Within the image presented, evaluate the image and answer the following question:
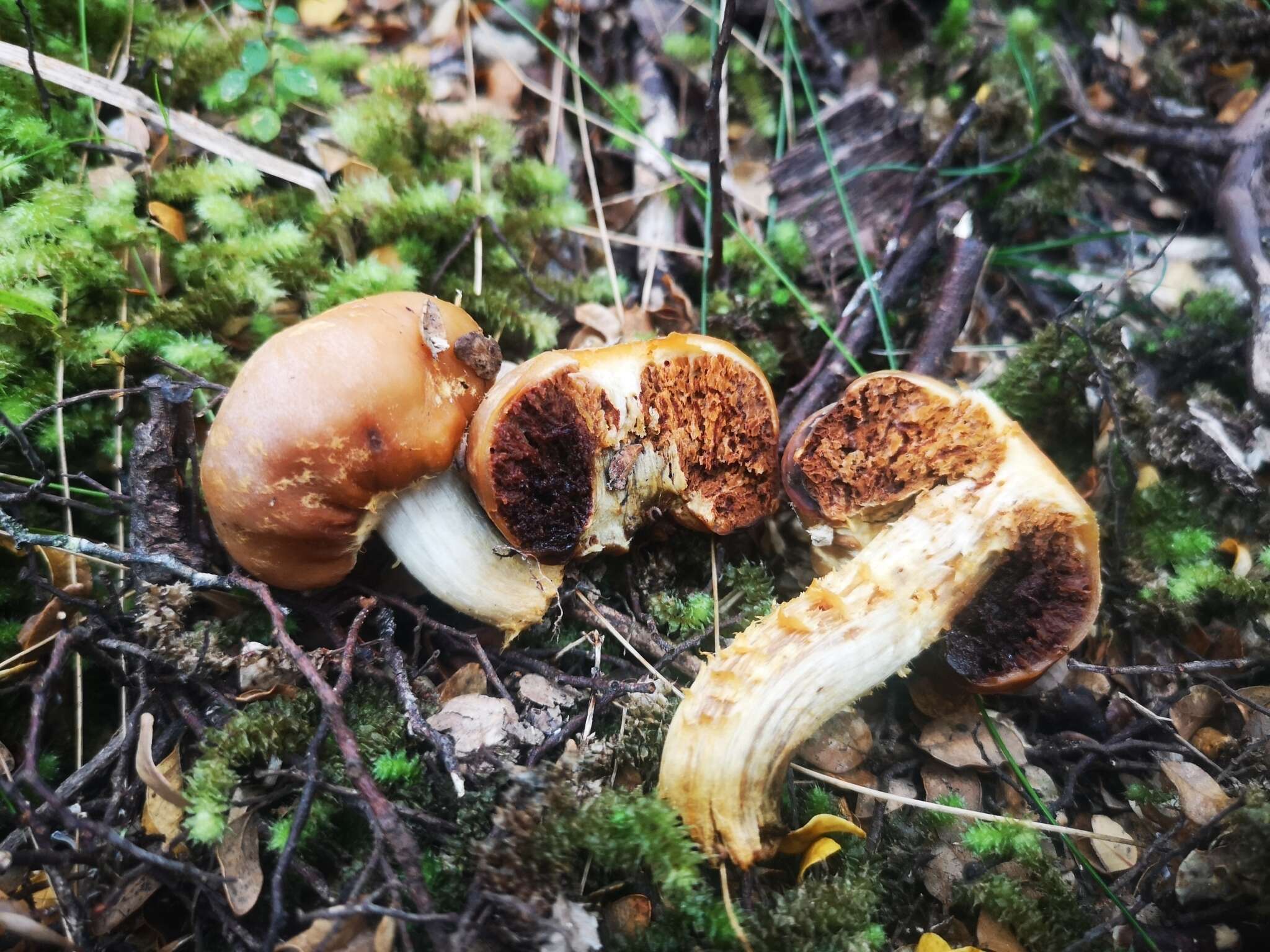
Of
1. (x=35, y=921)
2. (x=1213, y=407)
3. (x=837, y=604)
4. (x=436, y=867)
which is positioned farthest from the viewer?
(x=1213, y=407)

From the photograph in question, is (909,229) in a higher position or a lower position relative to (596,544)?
higher

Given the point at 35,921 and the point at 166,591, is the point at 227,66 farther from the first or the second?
the point at 35,921

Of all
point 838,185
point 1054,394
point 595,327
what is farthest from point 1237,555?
point 595,327

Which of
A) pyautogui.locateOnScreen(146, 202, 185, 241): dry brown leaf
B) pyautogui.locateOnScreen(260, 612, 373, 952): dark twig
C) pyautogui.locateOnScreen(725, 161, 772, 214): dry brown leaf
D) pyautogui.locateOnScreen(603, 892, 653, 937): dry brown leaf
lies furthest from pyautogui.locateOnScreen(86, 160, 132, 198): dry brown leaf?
pyautogui.locateOnScreen(603, 892, 653, 937): dry brown leaf

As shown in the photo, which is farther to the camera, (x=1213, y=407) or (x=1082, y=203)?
(x=1082, y=203)

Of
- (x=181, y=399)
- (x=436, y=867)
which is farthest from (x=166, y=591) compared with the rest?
(x=436, y=867)

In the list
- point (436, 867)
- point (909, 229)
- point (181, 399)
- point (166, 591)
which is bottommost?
point (436, 867)

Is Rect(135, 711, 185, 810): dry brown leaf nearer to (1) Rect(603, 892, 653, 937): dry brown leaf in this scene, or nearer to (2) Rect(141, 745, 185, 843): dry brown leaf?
(2) Rect(141, 745, 185, 843): dry brown leaf

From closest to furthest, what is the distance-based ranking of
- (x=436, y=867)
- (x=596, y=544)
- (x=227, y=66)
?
(x=436, y=867)
(x=596, y=544)
(x=227, y=66)
